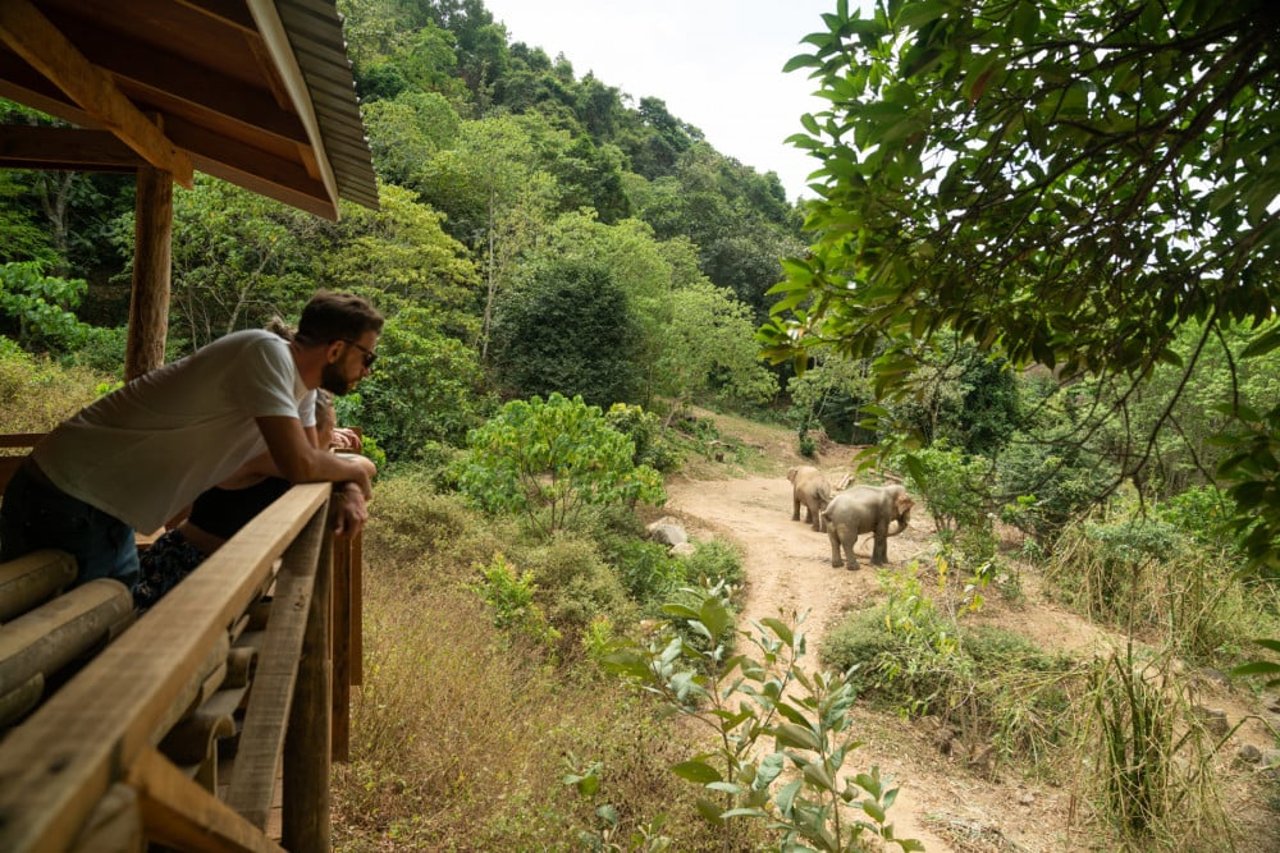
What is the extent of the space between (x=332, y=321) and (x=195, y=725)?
1.31m

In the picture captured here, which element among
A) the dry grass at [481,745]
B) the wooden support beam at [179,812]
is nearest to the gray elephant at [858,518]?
the dry grass at [481,745]

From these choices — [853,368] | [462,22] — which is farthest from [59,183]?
[462,22]

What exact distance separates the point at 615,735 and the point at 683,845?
3.27ft

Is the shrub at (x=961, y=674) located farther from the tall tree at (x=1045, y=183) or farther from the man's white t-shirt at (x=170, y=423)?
the man's white t-shirt at (x=170, y=423)

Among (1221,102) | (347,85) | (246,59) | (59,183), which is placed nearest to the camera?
(1221,102)

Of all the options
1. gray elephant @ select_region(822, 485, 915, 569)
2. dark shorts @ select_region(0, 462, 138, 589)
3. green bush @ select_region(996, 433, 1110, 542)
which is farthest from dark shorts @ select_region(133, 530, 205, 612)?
green bush @ select_region(996, 433, 1110, 542)

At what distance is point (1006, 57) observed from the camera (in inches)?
56.2

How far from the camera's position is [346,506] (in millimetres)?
2197

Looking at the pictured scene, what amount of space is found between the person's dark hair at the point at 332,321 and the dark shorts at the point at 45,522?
731 millimetres

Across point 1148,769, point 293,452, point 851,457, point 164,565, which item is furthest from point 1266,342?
point 851,457

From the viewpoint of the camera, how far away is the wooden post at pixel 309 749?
1.83 meters

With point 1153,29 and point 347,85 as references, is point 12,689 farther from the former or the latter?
point 1153,29

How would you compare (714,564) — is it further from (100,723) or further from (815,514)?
(100,723)

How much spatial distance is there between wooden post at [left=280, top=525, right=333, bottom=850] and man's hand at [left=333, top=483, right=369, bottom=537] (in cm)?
31
